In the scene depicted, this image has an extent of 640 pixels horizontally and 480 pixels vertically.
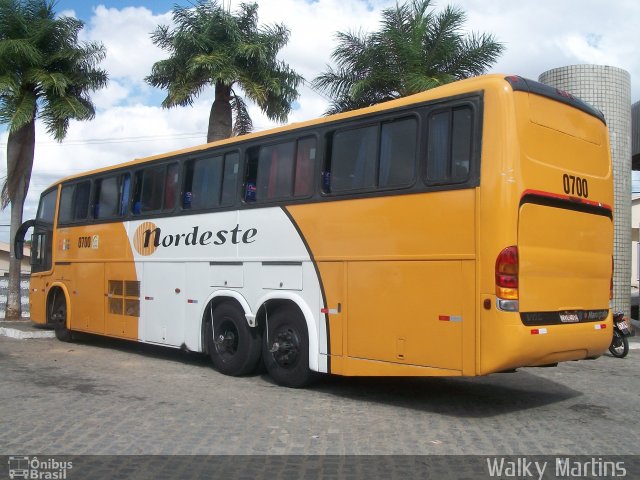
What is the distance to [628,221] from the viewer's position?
15094 mm

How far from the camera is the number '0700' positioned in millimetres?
7469

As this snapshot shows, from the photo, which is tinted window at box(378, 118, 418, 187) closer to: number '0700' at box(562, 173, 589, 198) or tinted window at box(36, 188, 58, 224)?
number '0700' at box(562, 173, 589, 198)

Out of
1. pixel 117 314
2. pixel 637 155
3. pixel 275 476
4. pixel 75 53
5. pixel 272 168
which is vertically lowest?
pixel 275 476

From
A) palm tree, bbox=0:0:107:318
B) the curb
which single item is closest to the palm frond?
palm tree, bbox=0:0:107:318

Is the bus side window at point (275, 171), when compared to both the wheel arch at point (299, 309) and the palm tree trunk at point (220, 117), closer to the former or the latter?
the wheel arch at point (299, 309)

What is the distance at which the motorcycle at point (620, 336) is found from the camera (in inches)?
477

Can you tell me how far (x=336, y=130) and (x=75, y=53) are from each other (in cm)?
1259

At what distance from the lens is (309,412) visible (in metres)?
7.51

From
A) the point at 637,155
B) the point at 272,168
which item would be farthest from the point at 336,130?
the point at 637,155

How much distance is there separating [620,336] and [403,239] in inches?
269

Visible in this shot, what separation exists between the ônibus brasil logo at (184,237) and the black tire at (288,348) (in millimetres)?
1244

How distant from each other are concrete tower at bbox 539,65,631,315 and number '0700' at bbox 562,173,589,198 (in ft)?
26.6

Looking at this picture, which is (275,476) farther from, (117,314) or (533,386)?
(117,314)

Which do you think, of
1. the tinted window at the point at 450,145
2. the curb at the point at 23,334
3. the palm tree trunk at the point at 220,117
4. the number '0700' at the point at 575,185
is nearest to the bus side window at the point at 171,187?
the tinted window at the point at 450,145
